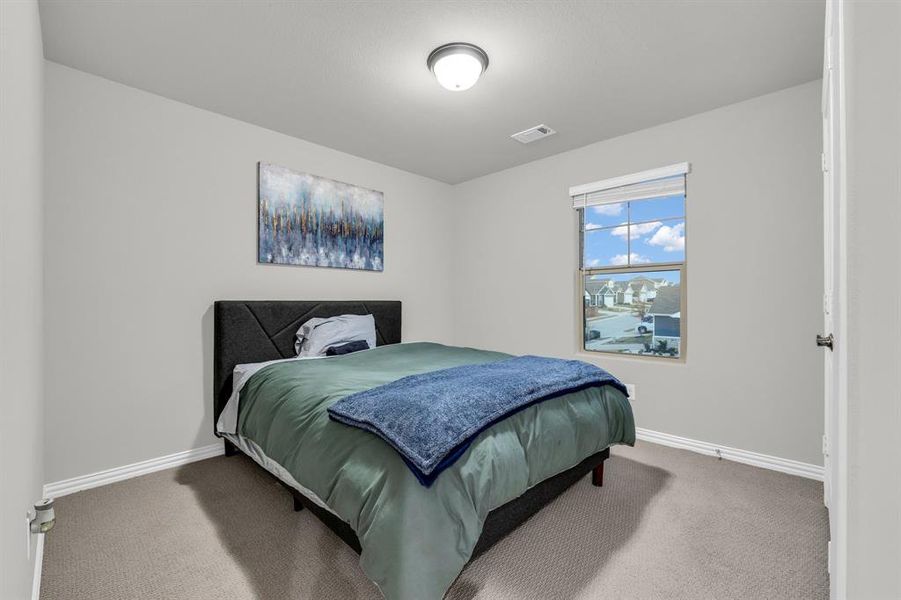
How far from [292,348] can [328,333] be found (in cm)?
31

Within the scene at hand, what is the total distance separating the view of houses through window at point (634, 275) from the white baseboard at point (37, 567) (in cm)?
363

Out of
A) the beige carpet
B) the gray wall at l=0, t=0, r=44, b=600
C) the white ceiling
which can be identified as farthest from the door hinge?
the gray wall at l=0, t=0, r=44, b=600

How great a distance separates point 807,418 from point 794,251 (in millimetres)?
1082

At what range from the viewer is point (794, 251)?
2627 millimetres

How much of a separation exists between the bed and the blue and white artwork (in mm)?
733

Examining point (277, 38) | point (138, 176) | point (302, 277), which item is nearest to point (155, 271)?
point (138, 176)

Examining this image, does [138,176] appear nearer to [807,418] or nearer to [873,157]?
[873,157]

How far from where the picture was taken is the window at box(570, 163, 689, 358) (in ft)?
10.6

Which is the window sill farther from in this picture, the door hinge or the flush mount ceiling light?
the flush mount ceiling light

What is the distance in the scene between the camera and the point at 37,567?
5.18 ft

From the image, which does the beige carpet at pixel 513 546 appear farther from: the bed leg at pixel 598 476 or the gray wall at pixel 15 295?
the gray wall at pixel 15 295

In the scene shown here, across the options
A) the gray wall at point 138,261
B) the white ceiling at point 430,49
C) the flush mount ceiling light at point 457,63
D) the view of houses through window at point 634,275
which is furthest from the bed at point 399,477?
the flush mount ceiling light at point 457,63

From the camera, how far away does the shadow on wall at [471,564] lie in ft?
5.16

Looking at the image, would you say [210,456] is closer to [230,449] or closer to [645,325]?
[230,449]
